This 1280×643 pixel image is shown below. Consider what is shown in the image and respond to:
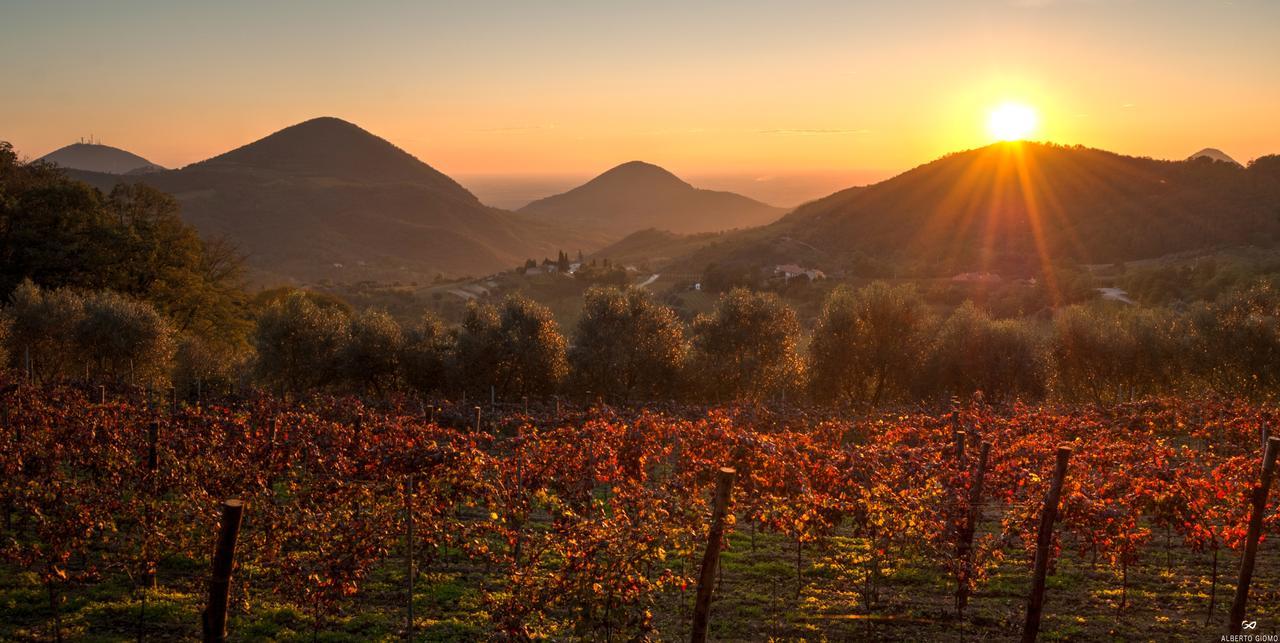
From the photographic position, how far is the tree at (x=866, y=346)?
133 feet

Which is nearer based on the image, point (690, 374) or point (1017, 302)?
point (690, 374)

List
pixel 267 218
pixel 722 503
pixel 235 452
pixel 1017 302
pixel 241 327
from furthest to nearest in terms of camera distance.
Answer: pixel 267 218, pixel 1017 302, pixel 241 327, pixel 235 452, pixel 722 503

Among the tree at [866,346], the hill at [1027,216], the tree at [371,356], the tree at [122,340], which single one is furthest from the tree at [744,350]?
the hill at [1027,216]

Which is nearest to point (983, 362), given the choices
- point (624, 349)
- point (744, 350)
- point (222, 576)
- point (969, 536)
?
point (744, 350)

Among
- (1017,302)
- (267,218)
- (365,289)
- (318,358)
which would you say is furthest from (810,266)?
(267,218)

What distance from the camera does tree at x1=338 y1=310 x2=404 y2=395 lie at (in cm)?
3706

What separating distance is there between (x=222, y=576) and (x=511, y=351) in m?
29.1

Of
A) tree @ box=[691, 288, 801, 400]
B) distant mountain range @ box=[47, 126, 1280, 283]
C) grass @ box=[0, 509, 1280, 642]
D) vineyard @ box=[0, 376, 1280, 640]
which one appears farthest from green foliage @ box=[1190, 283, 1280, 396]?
distant mountain range @ box=[47, 126, 1280, 283]

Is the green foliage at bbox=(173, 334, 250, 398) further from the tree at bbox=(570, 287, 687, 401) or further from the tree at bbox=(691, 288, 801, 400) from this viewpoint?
the tree at bbox=(691, 288, 801, 400)

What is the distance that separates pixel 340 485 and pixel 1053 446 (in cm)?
1338

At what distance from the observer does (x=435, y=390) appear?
38.1m

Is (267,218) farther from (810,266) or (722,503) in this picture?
(722,503)

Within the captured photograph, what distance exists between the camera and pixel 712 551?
809cm

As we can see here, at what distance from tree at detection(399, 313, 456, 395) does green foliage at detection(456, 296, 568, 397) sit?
1.10 meters
